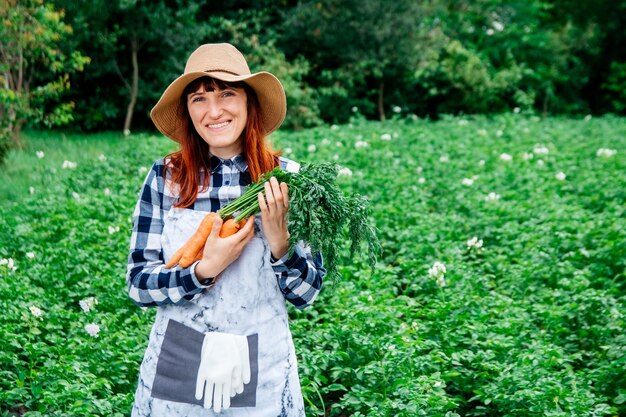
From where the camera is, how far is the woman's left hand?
1872 millimetres

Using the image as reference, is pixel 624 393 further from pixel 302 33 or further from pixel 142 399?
pixel 302 33

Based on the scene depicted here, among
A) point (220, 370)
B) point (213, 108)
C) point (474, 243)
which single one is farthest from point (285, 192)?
point (474, 243)

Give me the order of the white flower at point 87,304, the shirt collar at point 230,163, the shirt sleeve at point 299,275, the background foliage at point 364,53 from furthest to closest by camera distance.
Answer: the background foliage at point 364,53 → the white flower at point 87,304 → the shirt collar at point 230,163 → the shirt sleeve at point 299,275

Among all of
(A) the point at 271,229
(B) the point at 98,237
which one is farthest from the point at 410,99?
(A) the point at 271,229

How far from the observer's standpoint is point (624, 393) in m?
3.36

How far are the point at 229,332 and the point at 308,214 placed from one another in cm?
40

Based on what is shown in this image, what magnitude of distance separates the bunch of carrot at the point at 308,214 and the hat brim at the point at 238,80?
282 millimetres

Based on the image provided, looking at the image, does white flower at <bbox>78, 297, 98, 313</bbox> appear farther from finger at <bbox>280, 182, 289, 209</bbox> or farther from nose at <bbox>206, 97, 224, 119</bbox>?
finger at <bbox>280, 182, 289, 209</bbox>

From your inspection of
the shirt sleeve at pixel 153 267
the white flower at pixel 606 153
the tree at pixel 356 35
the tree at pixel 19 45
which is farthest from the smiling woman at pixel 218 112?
the tree at pixel 356 35

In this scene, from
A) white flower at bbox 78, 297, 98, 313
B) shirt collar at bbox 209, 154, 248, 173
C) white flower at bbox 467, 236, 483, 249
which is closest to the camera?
shirt collar at bbox 209, 154, 248, 173

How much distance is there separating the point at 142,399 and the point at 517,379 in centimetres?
187

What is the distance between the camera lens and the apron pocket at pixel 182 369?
1.92 meters

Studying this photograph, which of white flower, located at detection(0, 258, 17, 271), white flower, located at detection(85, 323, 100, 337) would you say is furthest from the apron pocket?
white flower, located at detection(0, 258, 17, 271)

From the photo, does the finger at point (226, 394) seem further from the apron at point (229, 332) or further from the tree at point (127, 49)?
the tree at point (127, 49)
